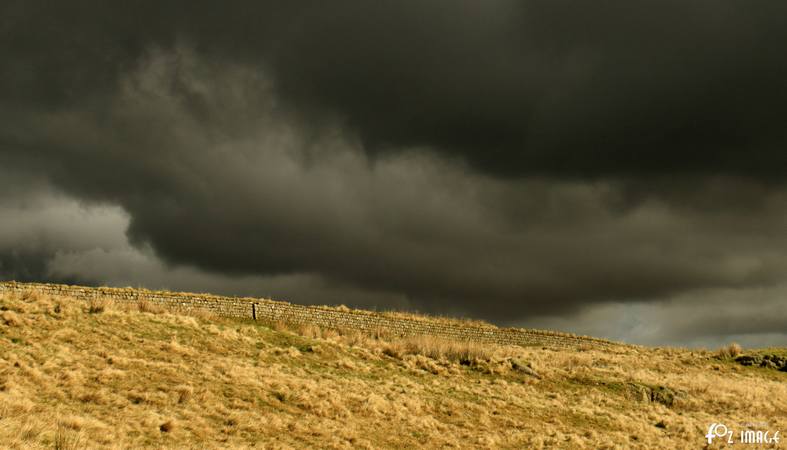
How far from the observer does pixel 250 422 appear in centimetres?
1573

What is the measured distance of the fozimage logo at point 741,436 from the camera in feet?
67.4

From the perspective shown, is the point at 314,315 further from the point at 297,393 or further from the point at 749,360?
the point at 749,360

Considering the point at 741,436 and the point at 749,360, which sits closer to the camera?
the point at 741,436

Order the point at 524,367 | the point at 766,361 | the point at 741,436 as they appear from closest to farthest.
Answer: the point at 741,436
the point at 524,367
the point at 766,361

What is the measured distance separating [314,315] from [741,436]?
2646cm

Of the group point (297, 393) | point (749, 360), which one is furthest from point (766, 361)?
point (297, 393)

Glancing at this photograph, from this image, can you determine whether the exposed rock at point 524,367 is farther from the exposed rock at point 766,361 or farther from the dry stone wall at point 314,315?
the exposed rock at point 766,361

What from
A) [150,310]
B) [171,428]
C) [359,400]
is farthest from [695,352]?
[171,428]

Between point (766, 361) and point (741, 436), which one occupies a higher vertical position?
point (766, 361)

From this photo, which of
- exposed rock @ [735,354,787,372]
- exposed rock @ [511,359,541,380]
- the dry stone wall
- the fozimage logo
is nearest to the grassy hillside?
exposed rock @ [511,359,541,380]

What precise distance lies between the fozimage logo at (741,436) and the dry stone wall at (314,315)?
80.2 feet

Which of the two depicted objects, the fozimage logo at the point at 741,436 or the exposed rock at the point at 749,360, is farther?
the exposed rock at the point at 749,360

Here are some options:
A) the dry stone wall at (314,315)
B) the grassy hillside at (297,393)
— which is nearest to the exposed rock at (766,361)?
the grassy hillside at (297,393)

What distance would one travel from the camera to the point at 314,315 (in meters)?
39.3
